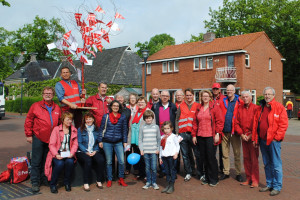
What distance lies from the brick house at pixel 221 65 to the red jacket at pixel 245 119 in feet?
75.8

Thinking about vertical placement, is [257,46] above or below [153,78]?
above

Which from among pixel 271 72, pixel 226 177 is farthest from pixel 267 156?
pixel 271 72

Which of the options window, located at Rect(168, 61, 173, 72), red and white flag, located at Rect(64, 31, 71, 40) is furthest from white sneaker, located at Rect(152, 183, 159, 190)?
window, located at Rect(168, 61, 173, 72)

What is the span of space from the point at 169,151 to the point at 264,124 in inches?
76.7

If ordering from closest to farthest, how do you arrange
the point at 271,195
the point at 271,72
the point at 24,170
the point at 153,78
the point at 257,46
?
the point at 271,195
the point at 24,170
the point at 257,46
the point at 271,72
the point at 153,78

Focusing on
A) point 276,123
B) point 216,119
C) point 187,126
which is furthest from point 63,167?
point 276,123

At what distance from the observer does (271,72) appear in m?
33.9

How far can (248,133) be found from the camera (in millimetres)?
6539

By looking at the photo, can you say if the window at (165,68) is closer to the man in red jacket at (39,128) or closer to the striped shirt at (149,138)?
the striped shirt at (149,138)

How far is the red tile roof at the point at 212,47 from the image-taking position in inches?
1192

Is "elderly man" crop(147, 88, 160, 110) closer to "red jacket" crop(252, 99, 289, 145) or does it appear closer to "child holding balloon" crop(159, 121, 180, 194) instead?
"child holding balloon" crop(159, 121, 180, 194)

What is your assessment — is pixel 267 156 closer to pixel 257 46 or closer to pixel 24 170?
pixel 24 170

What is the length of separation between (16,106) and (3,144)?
25.4 metres

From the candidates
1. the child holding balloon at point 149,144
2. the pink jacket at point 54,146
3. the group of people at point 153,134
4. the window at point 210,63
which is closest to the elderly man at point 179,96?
the group of people at point 153,134
